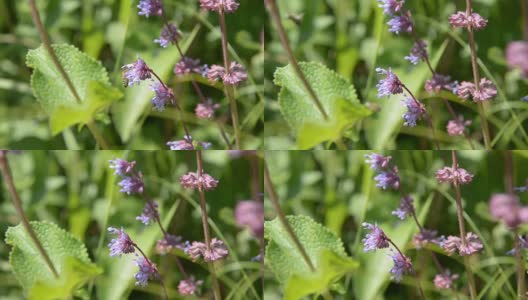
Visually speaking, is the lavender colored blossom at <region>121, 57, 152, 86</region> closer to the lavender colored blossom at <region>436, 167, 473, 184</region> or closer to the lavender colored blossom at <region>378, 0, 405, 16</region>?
the lavender colored blossom at <region>378, 0, 405, 16</region>

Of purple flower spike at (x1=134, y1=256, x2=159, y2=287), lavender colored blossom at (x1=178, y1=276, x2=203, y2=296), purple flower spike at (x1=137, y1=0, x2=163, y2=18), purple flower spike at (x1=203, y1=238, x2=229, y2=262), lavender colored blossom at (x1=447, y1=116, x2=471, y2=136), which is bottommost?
lavender colored blossom at (x1=178, y1=276, x2=203, y2=296)

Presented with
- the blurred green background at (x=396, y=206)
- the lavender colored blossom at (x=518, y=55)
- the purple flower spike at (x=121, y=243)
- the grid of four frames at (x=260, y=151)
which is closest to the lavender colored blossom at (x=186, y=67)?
the grid of four frames at (x=260, y=151)

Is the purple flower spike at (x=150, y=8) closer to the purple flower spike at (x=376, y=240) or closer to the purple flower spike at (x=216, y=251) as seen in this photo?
the purple flower spike at (x=216, y=251)

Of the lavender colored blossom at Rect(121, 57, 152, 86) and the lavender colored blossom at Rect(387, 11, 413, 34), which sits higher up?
the lavender colored blossom at Rect(387, 11, 413, 34)

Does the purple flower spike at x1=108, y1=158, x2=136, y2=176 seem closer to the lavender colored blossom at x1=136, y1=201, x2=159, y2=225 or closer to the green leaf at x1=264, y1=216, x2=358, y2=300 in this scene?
the lavender colored blossom at x1=136, y1=201, x2=159, y2=225

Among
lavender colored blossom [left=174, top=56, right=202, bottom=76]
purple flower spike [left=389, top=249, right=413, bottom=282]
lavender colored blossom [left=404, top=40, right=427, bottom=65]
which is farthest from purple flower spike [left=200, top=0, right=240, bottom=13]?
purple flower spike [left=389, top=249, right=413, bottom=282]

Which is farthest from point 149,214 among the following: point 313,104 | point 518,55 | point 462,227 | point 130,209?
point 518,55

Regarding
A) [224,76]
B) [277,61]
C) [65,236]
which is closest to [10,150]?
[65,236]

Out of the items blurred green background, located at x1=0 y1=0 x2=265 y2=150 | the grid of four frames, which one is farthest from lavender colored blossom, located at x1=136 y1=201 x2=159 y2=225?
blurred green background, located at x1=0 y1=0 x2=265 y2=150
